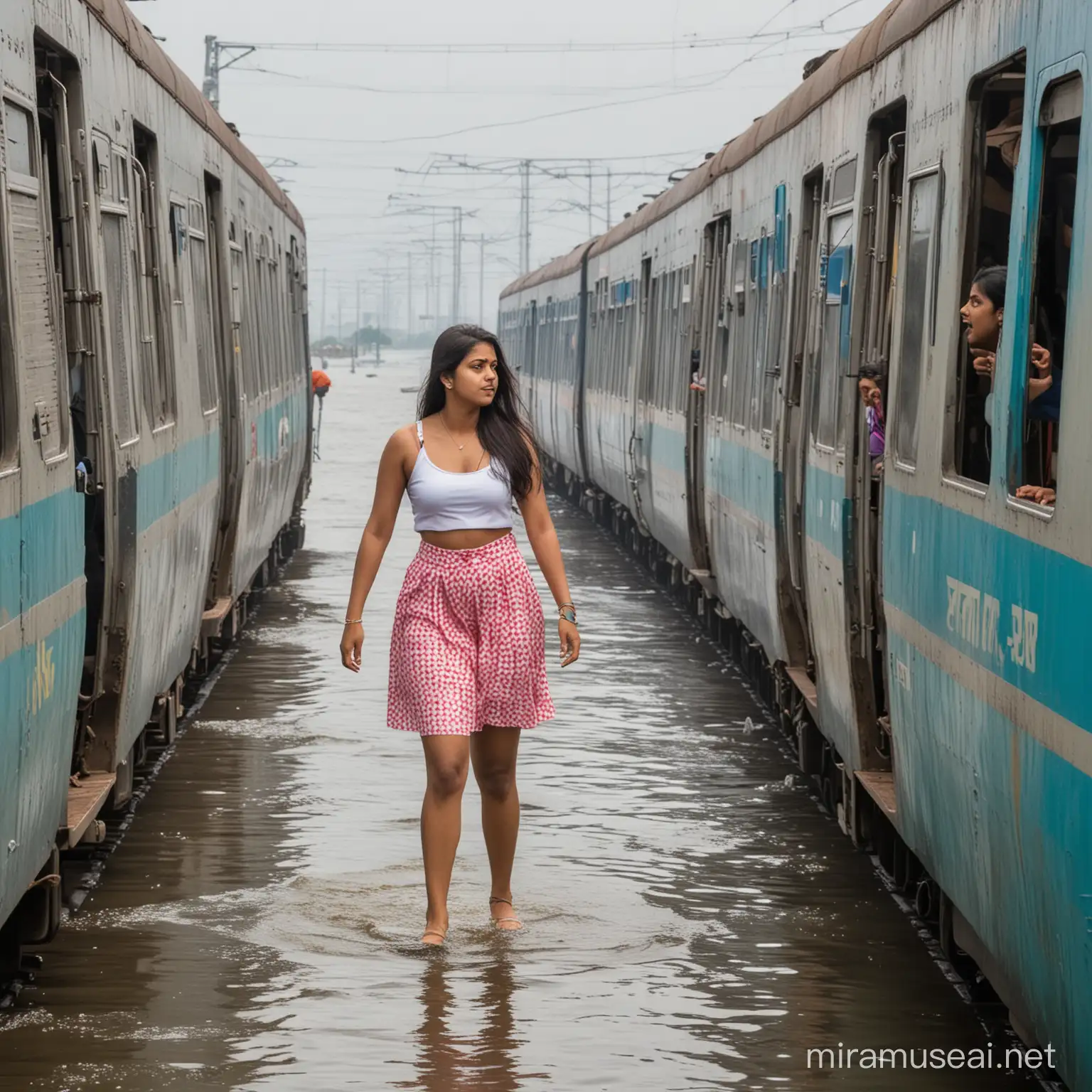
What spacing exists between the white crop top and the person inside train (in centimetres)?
162

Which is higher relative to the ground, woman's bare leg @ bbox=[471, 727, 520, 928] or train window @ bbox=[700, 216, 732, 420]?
train window @ bbox=[700, 216, 732, 420]

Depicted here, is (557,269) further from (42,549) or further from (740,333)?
(42,549)

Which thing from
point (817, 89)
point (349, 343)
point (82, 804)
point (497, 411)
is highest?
point (817, 89)

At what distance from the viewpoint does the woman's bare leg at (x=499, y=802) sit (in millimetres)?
7383

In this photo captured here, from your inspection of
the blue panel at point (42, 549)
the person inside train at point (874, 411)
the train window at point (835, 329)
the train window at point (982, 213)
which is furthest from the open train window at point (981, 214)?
the blue panel at point (42, 549)

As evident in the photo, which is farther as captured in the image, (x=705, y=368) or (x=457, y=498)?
(x=705, y=368)

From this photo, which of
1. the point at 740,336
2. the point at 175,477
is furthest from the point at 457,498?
the point at 740,336

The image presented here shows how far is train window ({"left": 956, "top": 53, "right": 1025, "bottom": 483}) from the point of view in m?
6.53

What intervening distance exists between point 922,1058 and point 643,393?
15.0 metres

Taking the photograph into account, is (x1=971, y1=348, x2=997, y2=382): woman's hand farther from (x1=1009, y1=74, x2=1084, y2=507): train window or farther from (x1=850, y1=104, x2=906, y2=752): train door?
(x1=850, y1=104, x2=906, y2=752): train door

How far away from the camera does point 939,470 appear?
6.64 meters

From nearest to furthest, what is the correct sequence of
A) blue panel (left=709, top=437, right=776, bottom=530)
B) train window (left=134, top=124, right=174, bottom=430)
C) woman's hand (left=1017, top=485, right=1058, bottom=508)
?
woman's hand (left=1017, top=485, right=1058, bottom=508)
train window (left=134, top=124, right=174, bottom=430)
blue panel (left=709, top=437, right=776, bottom=530)

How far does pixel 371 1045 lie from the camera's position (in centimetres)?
619

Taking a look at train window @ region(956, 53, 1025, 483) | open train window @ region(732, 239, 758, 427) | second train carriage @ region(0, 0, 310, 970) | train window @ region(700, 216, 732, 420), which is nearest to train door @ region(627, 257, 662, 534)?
train window @ region(700, 216, 732, 420)
